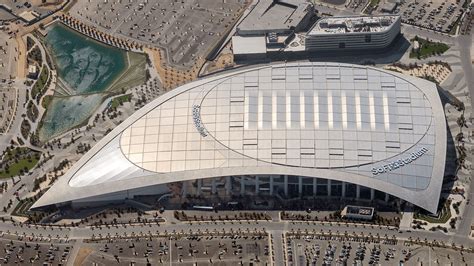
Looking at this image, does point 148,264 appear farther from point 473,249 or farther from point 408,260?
point 473,249

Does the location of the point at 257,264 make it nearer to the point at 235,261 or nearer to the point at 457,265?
the point at 235,261

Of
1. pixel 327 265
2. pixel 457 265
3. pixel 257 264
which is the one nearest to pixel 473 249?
pixel 457 265

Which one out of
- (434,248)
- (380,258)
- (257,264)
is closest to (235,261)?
(257,264)

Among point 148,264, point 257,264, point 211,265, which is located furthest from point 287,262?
point 148,264

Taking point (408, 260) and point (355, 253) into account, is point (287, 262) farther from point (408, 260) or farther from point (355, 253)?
point (408, 260)

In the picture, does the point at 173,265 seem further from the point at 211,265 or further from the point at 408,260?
the point at 408,260

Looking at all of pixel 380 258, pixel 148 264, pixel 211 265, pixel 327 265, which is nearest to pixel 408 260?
pixel 380 258
